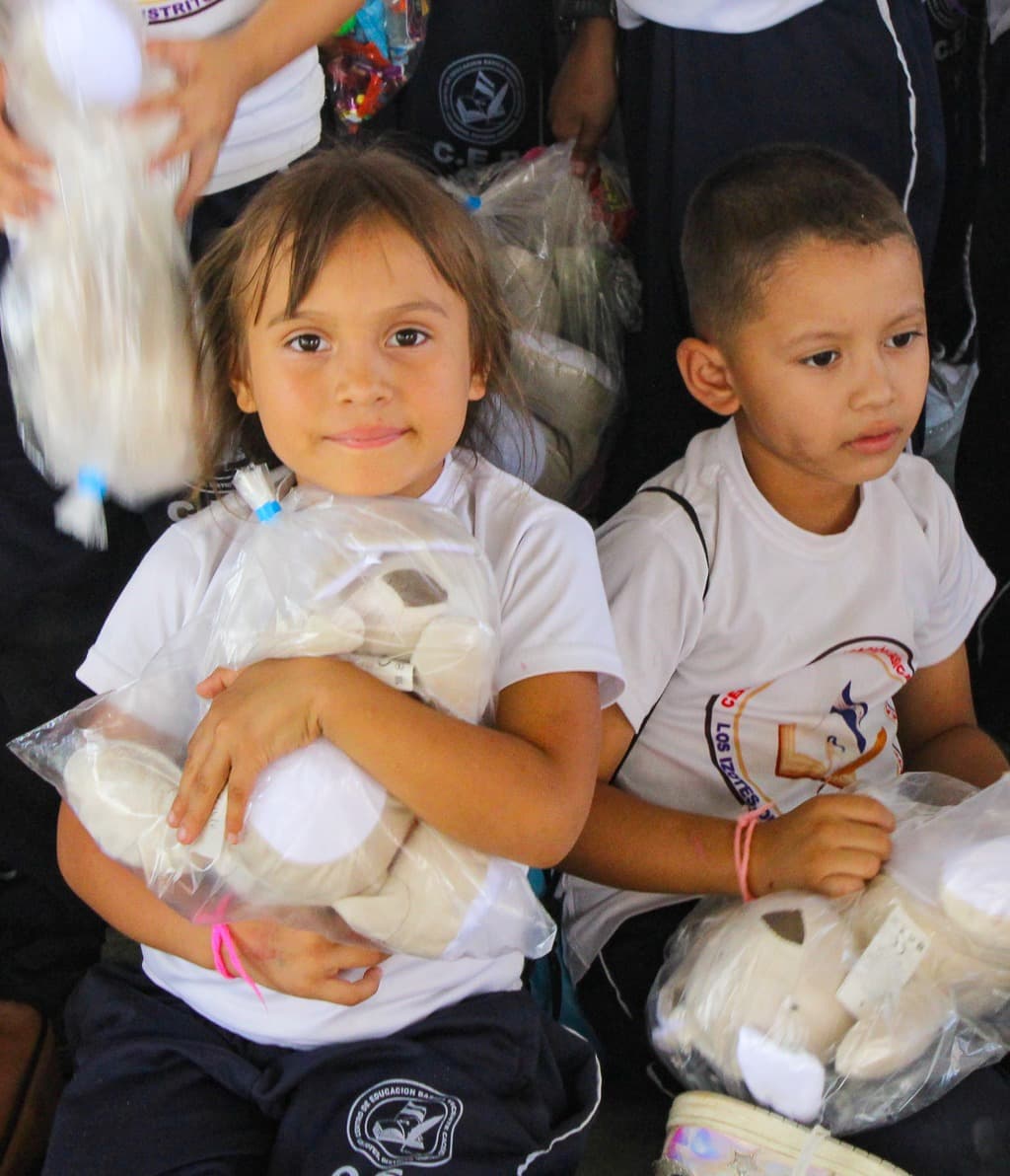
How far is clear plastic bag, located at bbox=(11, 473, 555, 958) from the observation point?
0.87 metres

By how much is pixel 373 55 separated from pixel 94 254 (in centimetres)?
88

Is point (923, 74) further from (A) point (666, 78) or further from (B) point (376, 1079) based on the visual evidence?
(B) point (376, 1079)

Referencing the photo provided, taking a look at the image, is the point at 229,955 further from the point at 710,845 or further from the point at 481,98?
the point at 481,98

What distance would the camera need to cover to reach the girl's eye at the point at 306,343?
1.01 metres

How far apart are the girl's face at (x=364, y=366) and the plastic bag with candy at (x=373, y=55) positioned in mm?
756

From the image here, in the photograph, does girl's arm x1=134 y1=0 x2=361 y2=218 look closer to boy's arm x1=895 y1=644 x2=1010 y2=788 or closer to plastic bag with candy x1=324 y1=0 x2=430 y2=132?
plastic bag with candy x1=324 y1=0 x2=430 y2=132

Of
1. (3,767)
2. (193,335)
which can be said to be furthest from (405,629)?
(3,767)

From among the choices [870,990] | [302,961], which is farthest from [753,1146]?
[302,961]

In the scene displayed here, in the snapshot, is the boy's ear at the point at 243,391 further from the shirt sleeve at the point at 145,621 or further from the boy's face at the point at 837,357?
the boy's face at the point at 837,357

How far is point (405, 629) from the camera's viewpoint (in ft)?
2.90

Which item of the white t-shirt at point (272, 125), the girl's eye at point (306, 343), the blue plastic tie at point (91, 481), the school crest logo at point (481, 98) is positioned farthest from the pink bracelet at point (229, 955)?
the school crest logo at point (481, 98)

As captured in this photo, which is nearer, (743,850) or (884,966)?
(884,966)

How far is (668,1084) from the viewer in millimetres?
1270

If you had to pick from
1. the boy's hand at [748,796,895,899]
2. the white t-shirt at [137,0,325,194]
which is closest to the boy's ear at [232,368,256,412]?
the white t-shirt at [137,0,325,194]
